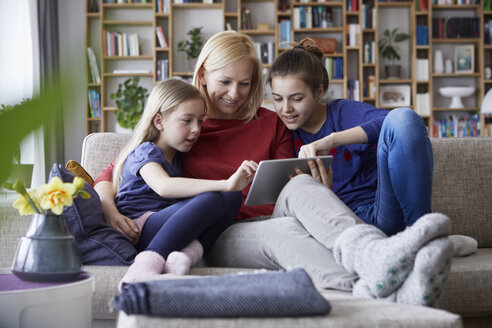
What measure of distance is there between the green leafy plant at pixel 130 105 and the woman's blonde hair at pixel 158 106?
3821mm

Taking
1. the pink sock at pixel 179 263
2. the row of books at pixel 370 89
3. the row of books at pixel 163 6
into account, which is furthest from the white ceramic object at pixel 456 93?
the pink sock at pixel 179 263

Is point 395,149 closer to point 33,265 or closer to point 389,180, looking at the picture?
point 389,180

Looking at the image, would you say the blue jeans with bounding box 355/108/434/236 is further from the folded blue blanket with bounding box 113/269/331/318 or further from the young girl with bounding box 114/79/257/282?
the folded blue blanket with bounding box 113/269/331/318

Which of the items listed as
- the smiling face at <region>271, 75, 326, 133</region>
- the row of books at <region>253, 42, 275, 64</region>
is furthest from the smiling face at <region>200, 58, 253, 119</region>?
the row of books at <region>253, 42, 275, 64</region>

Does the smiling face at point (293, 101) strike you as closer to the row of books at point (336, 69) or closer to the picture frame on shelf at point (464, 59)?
the row of books at point (336, 69)

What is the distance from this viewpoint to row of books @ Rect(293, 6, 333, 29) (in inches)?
227

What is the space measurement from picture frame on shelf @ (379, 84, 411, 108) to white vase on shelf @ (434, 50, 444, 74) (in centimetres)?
36

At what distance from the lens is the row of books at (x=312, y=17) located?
577 centimetres

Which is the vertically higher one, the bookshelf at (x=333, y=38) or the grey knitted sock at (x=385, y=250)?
the bookshelf at (x=333, y=38)

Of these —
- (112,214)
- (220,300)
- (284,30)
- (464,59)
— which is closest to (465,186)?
(112,214)

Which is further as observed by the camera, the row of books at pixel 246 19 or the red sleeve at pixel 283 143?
the row of books at pixel 246 19

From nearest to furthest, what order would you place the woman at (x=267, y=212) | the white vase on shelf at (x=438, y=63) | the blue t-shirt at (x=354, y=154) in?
the woman at (x=267, y=212)
the blue t-shirt at (x=354, y=154)
the white vase on shelf at (x=438, y=63)

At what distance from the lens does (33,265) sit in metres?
0.96

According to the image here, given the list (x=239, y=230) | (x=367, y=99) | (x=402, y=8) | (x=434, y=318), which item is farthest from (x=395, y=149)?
(x=402, y=8)
